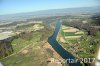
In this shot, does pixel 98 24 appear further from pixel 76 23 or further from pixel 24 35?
pixel 24 35

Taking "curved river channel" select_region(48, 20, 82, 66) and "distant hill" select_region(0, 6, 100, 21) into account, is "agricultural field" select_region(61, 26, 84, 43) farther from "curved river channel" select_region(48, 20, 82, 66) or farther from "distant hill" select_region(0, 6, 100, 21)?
"distant hill" select_region(0, 6, 100, 21)

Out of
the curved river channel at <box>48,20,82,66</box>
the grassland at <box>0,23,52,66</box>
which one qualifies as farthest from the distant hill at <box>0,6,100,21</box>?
the grassland at <box>0,23,52,66</box>

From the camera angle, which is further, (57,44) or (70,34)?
(57,44)

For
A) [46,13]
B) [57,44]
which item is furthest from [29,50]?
[46,13]

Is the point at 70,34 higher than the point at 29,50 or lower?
higher

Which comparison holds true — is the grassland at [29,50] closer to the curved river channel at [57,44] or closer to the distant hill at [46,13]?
the curved river channel at [57,44]

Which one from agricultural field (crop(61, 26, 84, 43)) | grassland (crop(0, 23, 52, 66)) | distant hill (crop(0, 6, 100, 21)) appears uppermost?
distant hill (crop(0, 6, 100, 21))

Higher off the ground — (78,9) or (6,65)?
(78,9)

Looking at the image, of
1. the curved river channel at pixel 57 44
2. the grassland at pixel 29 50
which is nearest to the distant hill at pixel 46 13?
the curved river channel at pixel 57 44

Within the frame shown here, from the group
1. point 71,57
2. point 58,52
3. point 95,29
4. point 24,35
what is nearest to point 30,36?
point 24,35

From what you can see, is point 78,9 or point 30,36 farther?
point 30,36

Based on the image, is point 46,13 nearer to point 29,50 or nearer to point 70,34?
point 70,34
